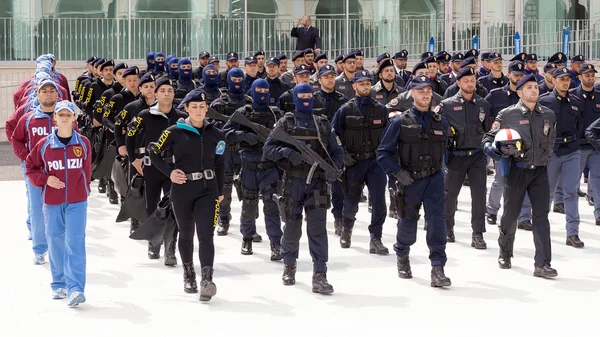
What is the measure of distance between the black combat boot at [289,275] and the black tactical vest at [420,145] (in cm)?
145

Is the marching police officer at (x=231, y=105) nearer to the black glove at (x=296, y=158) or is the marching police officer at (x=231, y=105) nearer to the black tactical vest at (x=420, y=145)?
the black glove at (x=296, y=158)

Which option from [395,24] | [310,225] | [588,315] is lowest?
[588,315]

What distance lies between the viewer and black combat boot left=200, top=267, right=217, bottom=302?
32.5 feet

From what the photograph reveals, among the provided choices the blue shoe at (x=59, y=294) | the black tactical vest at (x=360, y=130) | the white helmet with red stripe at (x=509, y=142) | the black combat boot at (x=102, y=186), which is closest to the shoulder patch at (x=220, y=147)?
the blue shoe at (x=59, y=294)

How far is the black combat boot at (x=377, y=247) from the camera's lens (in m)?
12.4

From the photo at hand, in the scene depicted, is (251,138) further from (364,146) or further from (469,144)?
(469,144)

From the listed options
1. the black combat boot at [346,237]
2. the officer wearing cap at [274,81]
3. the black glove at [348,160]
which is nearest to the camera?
the black glove at [348,160]

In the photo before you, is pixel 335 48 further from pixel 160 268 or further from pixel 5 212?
pixel 160 268

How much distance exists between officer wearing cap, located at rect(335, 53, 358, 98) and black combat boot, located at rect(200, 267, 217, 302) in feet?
19.6

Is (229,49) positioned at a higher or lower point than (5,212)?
higher

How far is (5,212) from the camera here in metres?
16.1

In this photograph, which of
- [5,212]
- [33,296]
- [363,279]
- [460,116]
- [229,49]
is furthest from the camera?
[229,49]

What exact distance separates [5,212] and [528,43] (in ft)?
49.7

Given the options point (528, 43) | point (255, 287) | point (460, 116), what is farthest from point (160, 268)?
point (528, 43)
